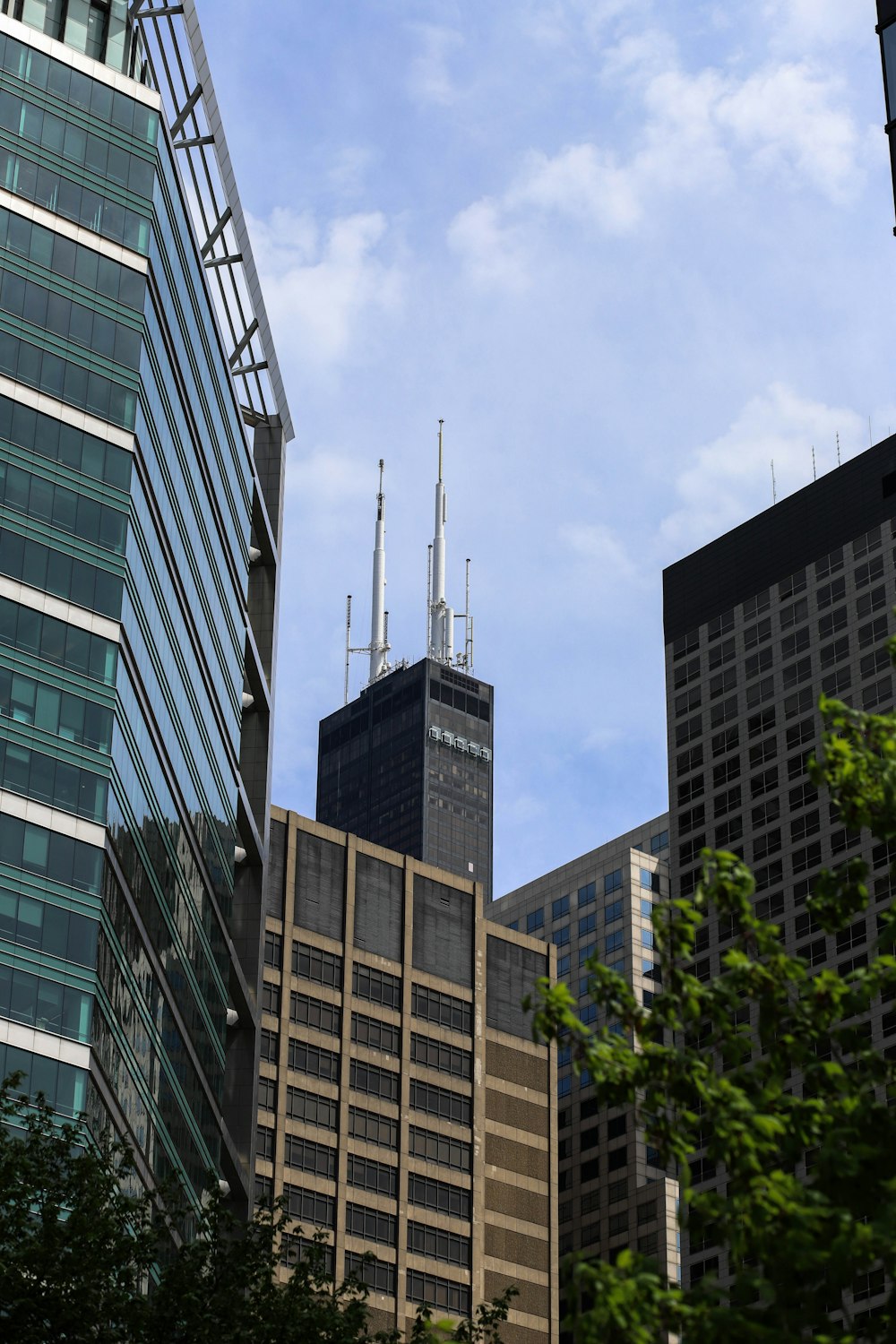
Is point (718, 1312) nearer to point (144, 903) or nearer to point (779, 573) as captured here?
point (144, 903)

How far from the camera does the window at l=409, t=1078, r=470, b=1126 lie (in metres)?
160

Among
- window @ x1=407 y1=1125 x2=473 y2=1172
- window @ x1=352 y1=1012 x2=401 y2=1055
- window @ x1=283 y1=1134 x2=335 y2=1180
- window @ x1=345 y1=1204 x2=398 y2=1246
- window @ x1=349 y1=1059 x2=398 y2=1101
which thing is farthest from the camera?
window @ x1=352 y1=1012 x2=401 y2=1055

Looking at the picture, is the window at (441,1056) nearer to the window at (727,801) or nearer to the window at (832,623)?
the window at (727,801)

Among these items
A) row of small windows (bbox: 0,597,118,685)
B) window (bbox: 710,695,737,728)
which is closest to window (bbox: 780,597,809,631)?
window (bbox: 710,695,737,728)

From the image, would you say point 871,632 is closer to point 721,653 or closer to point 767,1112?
point 721,653

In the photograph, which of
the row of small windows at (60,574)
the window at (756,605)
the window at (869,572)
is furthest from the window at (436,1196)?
the row of small windows at (60,574)

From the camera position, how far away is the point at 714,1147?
2250 centimetres

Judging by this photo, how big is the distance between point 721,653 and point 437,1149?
2195 inches

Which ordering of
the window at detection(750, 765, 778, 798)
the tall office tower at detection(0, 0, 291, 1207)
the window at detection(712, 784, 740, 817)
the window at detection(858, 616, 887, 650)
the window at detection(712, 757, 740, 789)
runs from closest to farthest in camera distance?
the tall office tower at detection(0, 0, 291, 1207), the window at detection(858, 616, 887, 650), the window at detection(750, 765, 778, 798), the window at detection(712, 784, 740, 817), the window at detection(712, 757, 740, 789)

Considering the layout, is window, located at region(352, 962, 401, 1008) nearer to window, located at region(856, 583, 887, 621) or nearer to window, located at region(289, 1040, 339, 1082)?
window, located at region(289, 1040, 339, 1082)

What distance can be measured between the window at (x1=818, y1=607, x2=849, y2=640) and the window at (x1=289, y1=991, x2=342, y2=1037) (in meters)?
54.0

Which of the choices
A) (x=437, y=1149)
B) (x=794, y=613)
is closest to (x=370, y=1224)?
(x=437, y=1149)

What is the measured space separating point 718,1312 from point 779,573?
174 metres

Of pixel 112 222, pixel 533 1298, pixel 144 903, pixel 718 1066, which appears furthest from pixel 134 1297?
pixel 533 1298
